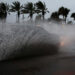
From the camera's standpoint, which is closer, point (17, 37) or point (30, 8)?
point (17, 37)

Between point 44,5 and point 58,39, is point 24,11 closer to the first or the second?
point 44,5

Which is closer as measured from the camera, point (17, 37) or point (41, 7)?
point (17, 37)

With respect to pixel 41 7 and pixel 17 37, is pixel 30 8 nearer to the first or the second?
pixel 41 7

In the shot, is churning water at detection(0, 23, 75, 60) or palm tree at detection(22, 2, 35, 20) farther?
palm tree at detection(22, 2, 35, 20)

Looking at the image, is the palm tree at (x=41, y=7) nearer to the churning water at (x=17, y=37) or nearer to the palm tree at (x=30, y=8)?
the palm tree at (x=30, y=8)

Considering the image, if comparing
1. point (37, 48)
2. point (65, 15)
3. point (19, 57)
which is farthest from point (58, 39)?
point (65, 15)

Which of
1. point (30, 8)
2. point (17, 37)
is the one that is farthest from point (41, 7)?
point (17, 37)

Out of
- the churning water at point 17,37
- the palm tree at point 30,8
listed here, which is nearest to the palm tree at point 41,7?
the palm tree at point 30,8

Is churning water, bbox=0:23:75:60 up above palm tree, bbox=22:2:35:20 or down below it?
below

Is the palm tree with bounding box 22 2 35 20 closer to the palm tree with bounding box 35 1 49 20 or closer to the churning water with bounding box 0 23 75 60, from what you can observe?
the palm tree with bounding box 35 1 49 20

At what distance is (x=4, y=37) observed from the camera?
34.8 ft

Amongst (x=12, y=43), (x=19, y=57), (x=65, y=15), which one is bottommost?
(x=19, y=57)

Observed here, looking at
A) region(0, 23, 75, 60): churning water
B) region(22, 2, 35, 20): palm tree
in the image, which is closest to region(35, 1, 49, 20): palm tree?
region(22, 2, 35, 20): palm tree

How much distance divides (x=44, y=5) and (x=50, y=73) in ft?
186
